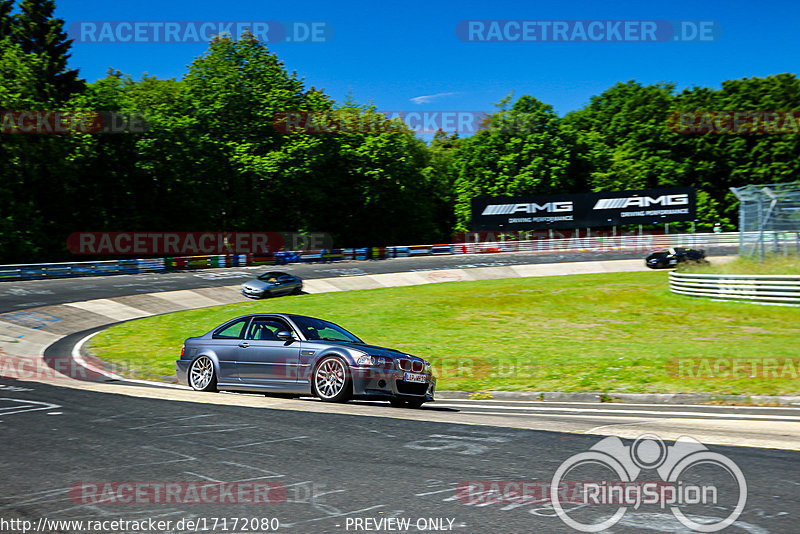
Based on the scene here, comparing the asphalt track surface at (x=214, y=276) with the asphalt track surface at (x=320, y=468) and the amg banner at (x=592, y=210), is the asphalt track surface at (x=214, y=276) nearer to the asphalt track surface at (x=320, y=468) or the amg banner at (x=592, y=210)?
the amg banner at (x=592, y=210)

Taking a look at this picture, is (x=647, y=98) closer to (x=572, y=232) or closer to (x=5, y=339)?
(x=572, y=232)

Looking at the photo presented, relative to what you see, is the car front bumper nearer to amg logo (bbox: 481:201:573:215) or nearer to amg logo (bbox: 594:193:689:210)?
amg logo (bbox: 481:201:573:215)

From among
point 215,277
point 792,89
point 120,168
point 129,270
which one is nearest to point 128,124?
point 120,168

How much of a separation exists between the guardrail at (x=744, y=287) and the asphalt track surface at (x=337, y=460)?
578 inches

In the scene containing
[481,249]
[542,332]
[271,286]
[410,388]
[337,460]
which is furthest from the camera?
[481,249]

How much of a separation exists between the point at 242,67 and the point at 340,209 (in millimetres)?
15671

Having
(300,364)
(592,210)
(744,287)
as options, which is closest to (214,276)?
(744,287)

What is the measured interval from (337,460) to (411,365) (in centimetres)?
425

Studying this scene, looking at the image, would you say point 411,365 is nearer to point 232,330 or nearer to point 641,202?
point 232,330

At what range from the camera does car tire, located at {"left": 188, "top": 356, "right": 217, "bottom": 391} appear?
1195 cm

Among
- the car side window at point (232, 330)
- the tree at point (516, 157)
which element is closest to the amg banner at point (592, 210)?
the tree at point (516, 157)

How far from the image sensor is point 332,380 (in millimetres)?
10477

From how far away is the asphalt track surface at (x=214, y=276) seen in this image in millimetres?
30830

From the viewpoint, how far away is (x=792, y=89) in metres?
70.9
